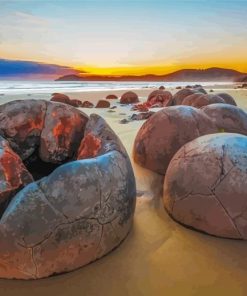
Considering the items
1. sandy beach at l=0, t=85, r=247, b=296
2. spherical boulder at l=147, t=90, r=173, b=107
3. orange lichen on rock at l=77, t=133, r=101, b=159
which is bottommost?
spherical boulder at l=147, t=90, r=173, b=107

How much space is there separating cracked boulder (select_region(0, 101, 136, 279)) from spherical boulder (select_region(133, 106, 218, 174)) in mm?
1110

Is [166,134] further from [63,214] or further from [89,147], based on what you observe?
[63,214]

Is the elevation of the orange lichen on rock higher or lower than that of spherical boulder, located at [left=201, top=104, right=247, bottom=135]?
higher

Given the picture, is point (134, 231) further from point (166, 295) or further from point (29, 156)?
point (29, 156)

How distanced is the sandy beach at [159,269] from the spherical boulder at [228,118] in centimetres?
170

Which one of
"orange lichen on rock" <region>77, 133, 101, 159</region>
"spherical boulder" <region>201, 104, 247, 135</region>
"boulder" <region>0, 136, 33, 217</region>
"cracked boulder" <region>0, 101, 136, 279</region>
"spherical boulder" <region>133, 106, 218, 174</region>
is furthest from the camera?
"spherical boulder" <region>201, 104, 247, 135</region>

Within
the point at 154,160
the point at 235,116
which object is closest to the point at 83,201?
the point at 154,160

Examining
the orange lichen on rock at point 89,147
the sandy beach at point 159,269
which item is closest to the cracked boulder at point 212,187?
the sandy beach at point 159,269

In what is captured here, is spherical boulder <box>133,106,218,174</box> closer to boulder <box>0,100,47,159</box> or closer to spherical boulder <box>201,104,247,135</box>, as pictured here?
spherical boulder <box>201,104,247,135</box>

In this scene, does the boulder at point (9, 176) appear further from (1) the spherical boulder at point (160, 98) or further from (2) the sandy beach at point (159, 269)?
(1) the spherical boulder at point (160, 98)

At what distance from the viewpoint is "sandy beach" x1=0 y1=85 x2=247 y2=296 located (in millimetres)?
1840

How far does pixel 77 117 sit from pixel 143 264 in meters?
1.27

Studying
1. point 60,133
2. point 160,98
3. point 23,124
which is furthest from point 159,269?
point 160,98

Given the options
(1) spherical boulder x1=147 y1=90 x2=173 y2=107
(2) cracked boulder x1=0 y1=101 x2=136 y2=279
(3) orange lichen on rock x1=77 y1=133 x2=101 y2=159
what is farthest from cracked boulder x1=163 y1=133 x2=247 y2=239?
(1) spherical boulder x1=147 y1=90 x2=173 y2=107
